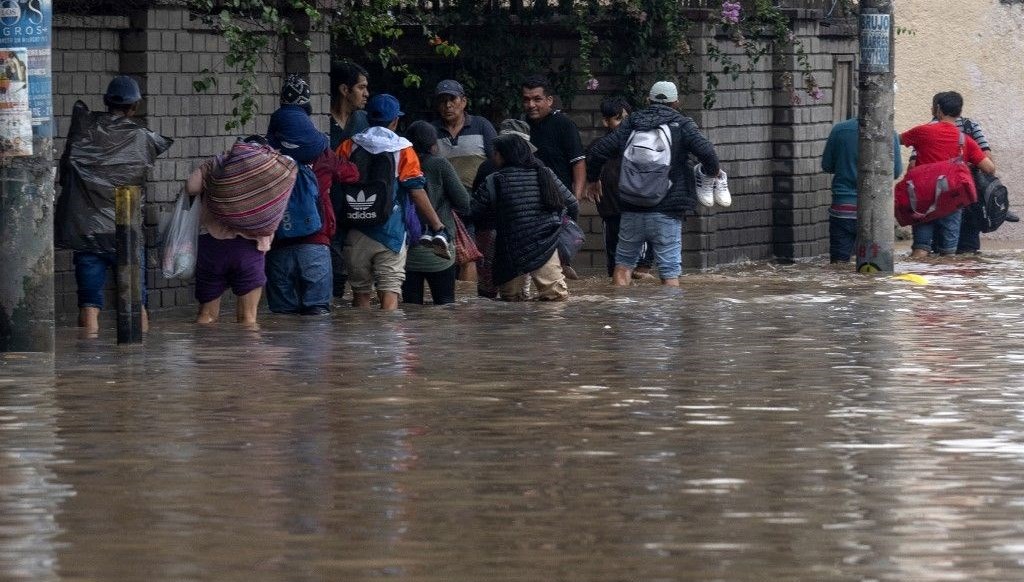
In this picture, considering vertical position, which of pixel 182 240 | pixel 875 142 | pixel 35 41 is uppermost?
pixel 35 41

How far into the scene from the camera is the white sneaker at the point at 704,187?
17719mm

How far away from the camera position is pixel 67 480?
28.0 ft

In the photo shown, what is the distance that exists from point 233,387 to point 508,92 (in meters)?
9.48

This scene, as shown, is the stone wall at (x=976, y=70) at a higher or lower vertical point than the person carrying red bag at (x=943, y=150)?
higher

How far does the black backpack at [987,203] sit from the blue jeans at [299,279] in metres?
8.22

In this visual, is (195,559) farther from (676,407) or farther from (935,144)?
(935,144)

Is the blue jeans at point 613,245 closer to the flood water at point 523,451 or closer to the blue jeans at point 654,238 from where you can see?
the blue jeans at point 654,238

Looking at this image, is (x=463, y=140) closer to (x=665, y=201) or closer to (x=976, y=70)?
(x=665, y=201)

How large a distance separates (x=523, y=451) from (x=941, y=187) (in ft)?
40.4

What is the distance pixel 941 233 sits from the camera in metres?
21.5

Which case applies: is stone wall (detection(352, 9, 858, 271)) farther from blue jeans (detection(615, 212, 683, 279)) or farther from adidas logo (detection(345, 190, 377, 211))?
adidas logo (detection(345, 190, 377, 211))

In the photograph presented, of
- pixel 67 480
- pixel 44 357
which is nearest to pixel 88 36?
pixel 44 357

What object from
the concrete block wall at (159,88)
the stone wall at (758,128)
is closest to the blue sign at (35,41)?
the concrete block wall at (159,88)

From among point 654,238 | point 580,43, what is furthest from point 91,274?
point 580,43
